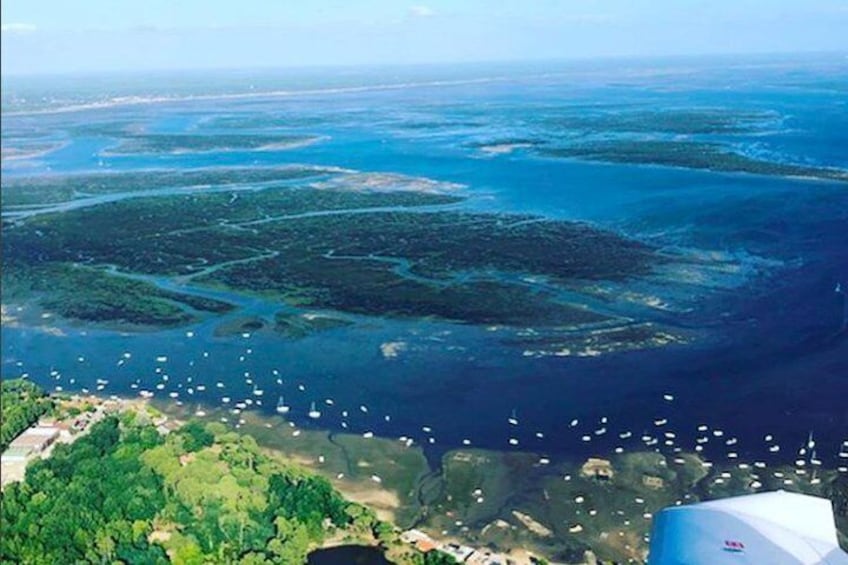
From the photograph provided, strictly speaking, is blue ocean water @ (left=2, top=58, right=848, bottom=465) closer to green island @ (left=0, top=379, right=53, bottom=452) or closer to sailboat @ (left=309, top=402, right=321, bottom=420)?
sailboat @ (left=309, top=402, right=321, bottom=420)

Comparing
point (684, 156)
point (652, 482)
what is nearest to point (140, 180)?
point (684, 156)

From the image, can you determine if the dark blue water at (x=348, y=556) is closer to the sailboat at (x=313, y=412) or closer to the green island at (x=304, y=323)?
the sailboat at (x=313, y=412)

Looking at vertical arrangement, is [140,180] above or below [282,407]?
above

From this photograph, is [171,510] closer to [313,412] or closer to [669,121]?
[313,412]

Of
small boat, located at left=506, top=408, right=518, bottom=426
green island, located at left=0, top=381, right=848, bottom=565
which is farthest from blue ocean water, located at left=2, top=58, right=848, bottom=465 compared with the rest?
green island, located at left=0, top=381, right=848, bottom=565

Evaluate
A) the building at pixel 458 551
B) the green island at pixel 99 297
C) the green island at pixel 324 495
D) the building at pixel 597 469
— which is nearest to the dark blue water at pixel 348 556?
the green island at pixel 324 495

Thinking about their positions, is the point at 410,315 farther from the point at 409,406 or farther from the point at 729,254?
the point at 729,254

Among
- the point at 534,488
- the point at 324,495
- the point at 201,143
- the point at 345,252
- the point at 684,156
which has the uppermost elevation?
the point at 201,143

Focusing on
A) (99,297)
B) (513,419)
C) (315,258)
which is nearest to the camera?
(513,419)
